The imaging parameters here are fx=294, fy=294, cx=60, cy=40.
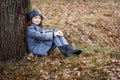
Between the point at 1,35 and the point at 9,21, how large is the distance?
14.1 inches

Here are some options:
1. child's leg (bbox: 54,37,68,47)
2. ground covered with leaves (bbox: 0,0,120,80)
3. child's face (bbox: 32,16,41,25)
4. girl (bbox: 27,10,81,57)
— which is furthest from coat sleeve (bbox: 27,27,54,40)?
ground covered with leaves (bbox: 0,0,120,80)

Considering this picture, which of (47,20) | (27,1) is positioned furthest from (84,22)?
(27,1)

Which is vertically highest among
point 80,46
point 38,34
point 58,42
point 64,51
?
point 38,34

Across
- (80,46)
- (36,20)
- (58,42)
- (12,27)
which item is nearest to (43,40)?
(58,42)

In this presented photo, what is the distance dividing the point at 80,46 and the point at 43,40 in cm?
222

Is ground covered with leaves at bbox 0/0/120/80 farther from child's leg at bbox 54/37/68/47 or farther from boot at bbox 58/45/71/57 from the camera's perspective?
child's leg at bbox 54/37/68/47

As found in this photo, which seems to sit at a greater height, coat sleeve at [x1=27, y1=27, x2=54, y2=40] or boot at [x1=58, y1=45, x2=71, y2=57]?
coat sleeve at [x1=27, y1=27, x2=54, y2=40]

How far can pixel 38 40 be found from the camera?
7.09 meters

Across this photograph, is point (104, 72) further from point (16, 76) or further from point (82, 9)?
point (82, 9)

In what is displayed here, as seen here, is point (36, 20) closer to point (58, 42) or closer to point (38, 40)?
point (38, 40)

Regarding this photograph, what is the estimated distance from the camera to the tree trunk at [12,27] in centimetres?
625

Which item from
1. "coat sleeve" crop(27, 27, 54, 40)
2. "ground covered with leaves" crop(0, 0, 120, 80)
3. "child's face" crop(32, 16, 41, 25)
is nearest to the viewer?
"ground covered with leaves" crop(0, 0, 120, 80)

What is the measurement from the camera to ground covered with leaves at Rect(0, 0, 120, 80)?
6245 millimetres

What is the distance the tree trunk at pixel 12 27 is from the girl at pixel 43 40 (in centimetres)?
27
